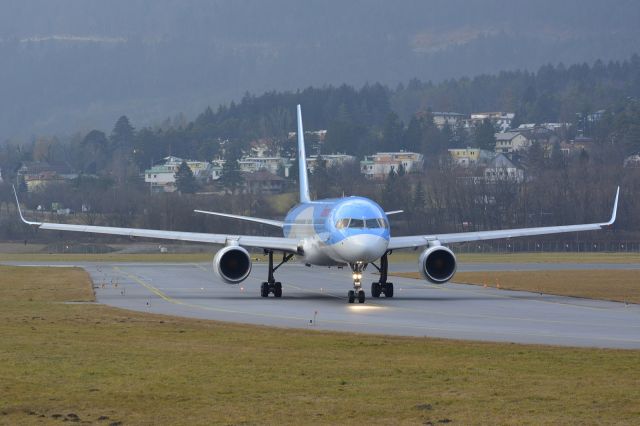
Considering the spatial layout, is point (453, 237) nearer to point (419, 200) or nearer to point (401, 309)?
point (401, 309)

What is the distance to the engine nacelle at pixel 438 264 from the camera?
1902 inches

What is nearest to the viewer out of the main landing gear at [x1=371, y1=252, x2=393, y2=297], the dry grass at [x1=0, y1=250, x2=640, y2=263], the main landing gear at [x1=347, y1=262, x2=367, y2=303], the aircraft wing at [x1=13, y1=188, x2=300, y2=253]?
the main landing gear at [x1=347, y1=262, x2=367, y2=303]

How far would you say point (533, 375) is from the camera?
82.2 ft

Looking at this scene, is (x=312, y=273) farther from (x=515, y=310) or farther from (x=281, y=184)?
(x=281, y=184)

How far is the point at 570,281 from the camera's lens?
202 feet

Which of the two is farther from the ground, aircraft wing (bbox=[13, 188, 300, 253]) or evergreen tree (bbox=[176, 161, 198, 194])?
evergreen tree (bbox=[176, 161, 198, 194])

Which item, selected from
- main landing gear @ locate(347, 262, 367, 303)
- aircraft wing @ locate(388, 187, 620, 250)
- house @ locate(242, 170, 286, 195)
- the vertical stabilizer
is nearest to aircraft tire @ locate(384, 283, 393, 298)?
aircraft wing @ locate(388, 187, 620, 250)

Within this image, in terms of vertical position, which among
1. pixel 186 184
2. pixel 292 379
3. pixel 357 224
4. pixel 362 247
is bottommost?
pixel 292 379

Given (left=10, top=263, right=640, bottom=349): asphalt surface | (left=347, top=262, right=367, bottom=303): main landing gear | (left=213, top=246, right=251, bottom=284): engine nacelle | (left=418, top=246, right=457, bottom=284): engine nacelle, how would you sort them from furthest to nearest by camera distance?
(left=418, top=246, right=457, bottom=284): engine nacelle < (left=213, top=246, right=251, bottom=284): engine nacelle < (left=347, top=262, right=367, bottom=303): main landing gear < (left=10, top=263, right=640, bottom=349): asphalt surface

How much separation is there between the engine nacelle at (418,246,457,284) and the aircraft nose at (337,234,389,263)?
118 inches

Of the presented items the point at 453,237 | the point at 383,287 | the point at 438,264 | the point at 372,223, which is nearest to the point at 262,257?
the point at 453,237

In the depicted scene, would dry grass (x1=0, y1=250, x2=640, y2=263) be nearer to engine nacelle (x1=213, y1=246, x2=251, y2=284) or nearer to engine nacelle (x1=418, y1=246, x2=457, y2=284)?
engine nacelle (x1=418, y1=246, x2=457, y2=284)

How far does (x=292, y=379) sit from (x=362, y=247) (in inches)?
814

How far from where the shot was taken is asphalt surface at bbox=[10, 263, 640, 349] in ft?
113
